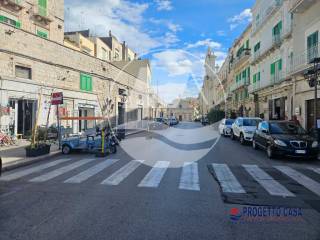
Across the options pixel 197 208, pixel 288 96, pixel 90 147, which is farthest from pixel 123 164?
pixel 288 96

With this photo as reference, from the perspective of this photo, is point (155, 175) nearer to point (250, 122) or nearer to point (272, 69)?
point (250, 122)

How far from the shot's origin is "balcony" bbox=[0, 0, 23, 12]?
20688 mm

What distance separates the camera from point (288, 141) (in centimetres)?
1091

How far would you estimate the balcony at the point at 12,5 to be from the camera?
2069 cm

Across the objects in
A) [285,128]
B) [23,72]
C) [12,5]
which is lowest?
[285,128]

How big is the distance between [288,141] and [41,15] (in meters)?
21.6

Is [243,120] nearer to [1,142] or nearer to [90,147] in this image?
[90,147]

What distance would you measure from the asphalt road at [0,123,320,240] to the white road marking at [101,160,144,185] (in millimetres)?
26

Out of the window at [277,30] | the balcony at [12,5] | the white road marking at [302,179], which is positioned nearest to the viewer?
the white road marking at [302,179]

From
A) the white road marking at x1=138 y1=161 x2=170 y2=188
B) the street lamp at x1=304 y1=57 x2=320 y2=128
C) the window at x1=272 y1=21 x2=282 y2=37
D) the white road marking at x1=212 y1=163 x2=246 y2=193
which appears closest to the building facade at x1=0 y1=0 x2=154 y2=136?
the white road marking at x1=138 y1=161 x2=170 y2=188

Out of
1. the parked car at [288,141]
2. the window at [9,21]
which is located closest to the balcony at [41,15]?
the window at [9,21]

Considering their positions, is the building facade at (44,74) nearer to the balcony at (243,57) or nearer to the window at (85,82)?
the window at (85,82)

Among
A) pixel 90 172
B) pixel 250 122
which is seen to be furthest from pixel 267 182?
pixel 250 122

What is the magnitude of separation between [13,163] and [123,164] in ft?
12.1
